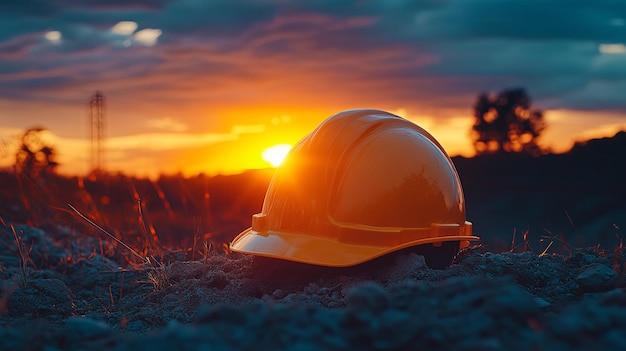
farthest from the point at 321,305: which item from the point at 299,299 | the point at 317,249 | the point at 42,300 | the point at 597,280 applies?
the point at 42,300

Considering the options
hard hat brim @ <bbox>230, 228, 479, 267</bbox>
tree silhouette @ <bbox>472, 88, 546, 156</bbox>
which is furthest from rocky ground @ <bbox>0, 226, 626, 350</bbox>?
tree silhouette @ <bbox>472, 88, 546, 156</bbox>

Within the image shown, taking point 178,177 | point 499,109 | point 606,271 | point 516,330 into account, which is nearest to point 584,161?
point 499,109

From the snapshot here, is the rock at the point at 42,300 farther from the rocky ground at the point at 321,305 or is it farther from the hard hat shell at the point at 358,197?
the hard hat shell at the point at 358,197

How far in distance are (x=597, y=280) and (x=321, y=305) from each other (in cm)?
210

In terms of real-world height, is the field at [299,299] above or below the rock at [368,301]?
below

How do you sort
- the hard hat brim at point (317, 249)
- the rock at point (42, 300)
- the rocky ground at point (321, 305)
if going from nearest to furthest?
1. the rocky ground at point (321, 305)
2. the hard hat brim at point (317, 249)
3. the rock at point (42, 300)

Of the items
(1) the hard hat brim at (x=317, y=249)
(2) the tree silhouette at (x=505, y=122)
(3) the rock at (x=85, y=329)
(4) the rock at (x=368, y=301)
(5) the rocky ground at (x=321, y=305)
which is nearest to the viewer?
(5) the rocky ground at (x=321, y=305)

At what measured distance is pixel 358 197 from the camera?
16.7ft

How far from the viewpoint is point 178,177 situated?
21.2 meters

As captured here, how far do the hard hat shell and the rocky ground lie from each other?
0.26m

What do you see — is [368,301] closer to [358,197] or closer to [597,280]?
[358,197]

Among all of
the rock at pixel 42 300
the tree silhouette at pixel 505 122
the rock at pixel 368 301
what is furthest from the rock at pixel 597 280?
the tree silhouette at pixel 505 122

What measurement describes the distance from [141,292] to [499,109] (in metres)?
30.1

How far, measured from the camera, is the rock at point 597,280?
5.07 m
